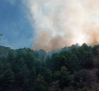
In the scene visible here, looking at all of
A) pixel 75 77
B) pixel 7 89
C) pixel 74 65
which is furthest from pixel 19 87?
pixel 75 77

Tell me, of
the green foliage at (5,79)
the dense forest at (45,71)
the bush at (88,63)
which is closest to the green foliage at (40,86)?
the dense forest at (45,71)

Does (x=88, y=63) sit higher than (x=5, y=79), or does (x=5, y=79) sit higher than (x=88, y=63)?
(x=88, y=63)

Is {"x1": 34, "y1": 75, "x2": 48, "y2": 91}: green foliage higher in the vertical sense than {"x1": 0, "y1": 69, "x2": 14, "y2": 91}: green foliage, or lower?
lower

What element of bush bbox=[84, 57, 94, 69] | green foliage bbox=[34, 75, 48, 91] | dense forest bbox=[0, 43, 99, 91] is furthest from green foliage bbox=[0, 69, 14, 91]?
bush bbox=[84, 57, 94, 69]

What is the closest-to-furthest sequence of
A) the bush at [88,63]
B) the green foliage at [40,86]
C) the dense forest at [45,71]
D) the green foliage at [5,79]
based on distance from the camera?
the green foliage at [40,86]
the dense forest at [45,71]
the green foliage at [5,79]
the bush at [88,63]

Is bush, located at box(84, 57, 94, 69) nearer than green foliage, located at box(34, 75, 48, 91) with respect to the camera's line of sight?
No

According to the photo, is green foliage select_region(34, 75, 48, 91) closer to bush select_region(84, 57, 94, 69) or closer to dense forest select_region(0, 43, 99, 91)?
dense forest select_region(0, 43, 99, 91)

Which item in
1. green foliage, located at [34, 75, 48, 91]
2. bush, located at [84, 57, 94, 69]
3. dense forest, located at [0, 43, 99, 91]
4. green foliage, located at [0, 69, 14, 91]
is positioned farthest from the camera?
bush, located at [84, 57, 94, 69]

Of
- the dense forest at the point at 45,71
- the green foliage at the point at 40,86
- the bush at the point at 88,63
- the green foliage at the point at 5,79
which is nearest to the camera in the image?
the green foliage at the point at 40,86

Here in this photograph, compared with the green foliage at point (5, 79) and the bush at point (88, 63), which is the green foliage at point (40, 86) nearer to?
the green foliage at point (5, 79)

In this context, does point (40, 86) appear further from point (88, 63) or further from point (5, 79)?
point (88, 63)

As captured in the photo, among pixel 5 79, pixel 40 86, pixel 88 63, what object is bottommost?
pixel 40 86

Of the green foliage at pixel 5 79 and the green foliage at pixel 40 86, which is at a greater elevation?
the green foliage at pixel 5 79

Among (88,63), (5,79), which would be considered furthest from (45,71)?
(88,63)
